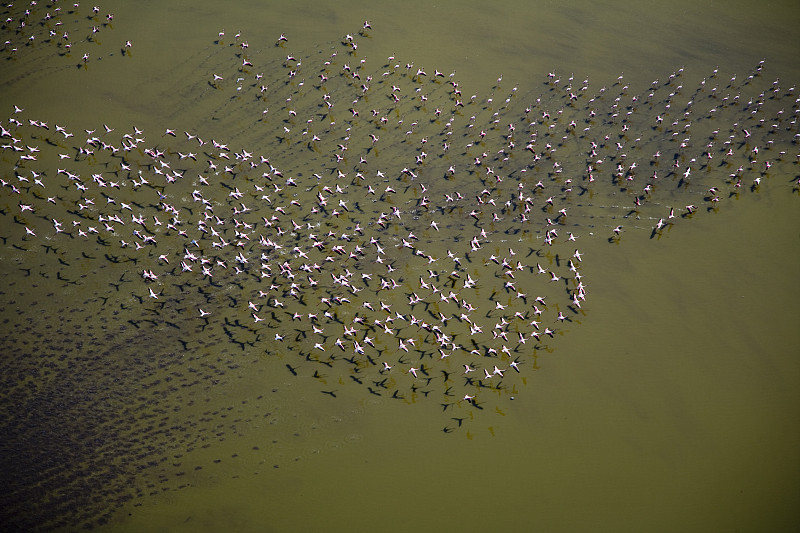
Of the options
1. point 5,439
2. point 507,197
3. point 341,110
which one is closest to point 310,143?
point 341,110

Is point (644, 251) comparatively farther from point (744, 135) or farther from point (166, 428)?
point (166, 428)

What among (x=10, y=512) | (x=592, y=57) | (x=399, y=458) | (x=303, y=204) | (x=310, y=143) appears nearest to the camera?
(x=10, y=512)

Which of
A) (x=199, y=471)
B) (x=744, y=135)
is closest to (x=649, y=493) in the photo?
(x=199, y=471)

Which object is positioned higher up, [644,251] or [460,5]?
[460,5]

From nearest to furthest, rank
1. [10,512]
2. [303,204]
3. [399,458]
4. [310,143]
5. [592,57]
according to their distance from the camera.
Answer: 1. [10,512]
2. [399,458]
3. [303,204]
4. [310,143]
5. [592,57]

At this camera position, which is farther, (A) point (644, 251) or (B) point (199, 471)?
(A) point (644, 251)

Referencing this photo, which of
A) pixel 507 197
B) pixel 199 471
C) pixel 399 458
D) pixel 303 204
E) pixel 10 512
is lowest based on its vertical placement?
Answer: pixel 10 512
